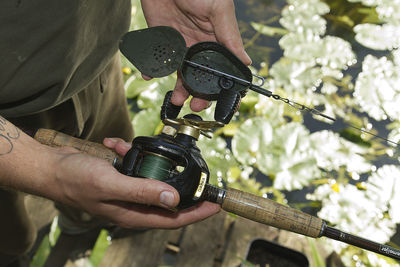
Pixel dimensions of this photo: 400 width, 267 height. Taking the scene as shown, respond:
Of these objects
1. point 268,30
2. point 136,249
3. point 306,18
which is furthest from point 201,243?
point 306,18

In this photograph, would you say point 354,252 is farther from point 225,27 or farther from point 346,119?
point 225,27

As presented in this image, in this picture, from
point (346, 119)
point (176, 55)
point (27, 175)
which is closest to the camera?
point (27, 175)

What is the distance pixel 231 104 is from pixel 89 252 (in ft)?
5.34

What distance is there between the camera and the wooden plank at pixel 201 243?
6.66 ft

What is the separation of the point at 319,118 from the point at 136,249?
1.85m

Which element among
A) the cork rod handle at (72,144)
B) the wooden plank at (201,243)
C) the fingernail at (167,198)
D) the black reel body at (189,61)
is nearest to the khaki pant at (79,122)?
the cork rod handle at (72,144)

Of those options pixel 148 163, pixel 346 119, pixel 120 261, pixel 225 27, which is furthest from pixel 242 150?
pixel 148 163

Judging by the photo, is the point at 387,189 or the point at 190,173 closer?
the point at 190,173

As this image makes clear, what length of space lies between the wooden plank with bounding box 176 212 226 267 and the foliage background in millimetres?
391

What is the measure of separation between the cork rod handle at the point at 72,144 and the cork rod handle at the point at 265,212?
402mm

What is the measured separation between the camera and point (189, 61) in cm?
120

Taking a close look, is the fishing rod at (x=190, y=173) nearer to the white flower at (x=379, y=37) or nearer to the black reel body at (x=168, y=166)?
the black reel body at (x=168, y=166)

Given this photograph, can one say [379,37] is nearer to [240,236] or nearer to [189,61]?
[240,236]

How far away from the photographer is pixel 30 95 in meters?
1.09
